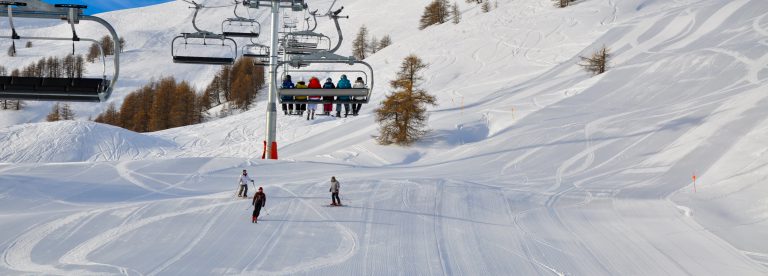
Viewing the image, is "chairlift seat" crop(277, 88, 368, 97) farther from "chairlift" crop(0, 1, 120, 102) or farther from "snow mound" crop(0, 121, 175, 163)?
"snow mound" crop(0, 121, 175, 163)

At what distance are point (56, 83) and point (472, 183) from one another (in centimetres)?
1355

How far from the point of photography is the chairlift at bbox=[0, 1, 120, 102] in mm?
10305

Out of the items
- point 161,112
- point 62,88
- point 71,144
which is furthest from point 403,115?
point 161,112

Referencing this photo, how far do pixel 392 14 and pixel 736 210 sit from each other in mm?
101231

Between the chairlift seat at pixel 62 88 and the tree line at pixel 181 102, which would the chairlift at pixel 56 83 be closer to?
the chairlift seat at pixel 62 88

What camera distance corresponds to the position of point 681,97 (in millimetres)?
32750

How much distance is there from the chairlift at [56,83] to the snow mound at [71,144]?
84.0 ft

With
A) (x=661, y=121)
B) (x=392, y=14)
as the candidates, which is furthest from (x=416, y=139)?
(x=392, y=14)

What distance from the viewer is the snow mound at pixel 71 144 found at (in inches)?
1351

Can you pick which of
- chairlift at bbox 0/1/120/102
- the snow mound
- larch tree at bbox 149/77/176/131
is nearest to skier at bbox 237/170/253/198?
chairlift at bbox 0/1/120/102

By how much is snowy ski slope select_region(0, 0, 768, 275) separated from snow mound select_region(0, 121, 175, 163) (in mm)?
128

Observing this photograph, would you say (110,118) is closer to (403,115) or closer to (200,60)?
(403,115)

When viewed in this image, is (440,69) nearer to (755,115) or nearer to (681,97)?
(681,97)

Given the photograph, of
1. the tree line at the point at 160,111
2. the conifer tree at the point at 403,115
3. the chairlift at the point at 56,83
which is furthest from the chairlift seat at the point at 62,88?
the tree line at the point at 160,111
